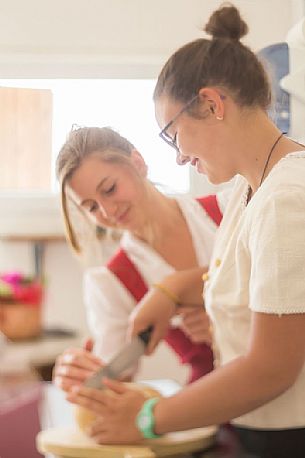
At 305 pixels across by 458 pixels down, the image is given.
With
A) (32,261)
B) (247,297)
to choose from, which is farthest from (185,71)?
(32,261)

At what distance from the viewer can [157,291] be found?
0.96 meters

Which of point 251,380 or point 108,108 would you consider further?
point 108,108

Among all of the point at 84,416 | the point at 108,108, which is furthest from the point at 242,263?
the point at 108,108

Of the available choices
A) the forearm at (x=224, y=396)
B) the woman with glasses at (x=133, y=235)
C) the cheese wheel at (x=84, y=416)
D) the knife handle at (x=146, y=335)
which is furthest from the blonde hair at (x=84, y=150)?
the forearm at (x=224, y=396)

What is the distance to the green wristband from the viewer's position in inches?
26.7

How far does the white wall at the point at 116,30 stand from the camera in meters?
1.57

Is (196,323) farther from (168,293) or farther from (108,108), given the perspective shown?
(108,108)

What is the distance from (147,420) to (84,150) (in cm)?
46

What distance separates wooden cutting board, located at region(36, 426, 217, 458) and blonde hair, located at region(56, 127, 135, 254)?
1.20 feet

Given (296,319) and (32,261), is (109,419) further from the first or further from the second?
(32,261)

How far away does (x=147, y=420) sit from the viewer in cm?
68

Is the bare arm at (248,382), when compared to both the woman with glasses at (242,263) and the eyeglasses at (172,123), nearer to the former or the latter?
the woman with glasses at (242,263)

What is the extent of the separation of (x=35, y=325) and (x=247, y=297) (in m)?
0.59

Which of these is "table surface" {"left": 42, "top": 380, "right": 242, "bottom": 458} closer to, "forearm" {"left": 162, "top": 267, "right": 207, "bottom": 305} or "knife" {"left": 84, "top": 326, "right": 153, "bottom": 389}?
"knife" {"left": 84, "top": 326, "right": 153, "bottom": 389}
